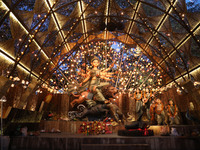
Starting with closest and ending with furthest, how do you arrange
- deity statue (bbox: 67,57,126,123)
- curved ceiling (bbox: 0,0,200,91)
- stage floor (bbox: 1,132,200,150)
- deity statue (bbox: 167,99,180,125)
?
stage floor (bbox: 1,132,200,150), curved ceiling (bbox: 0,0,200,91), deity statue (bbox: 167,99,180,125), deity statue (bbox: 67,57,126,123)

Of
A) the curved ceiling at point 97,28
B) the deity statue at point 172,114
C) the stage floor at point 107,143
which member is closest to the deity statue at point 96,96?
the curved ceiling at point 97,28

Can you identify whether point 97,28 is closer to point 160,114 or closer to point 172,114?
point 160,114

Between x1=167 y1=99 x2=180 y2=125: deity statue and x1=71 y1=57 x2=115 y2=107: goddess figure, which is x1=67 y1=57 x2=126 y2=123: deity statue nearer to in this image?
x1=71 y1=57 x2=115 y2=107: goddess figure

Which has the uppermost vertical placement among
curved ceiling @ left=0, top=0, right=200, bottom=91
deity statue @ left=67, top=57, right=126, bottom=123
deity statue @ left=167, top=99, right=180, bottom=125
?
curved ceiling @ left=0, top=0, right=200, bottom=91

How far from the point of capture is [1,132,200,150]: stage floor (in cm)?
553

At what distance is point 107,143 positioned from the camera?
231 inches

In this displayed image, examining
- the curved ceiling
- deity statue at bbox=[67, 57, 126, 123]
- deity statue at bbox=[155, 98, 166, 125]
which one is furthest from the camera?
deity statue at bbox=[67, 57, 126, 123]

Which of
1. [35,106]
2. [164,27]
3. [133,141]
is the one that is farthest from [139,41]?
[133,141]

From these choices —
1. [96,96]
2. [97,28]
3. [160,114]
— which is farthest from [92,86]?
[97,28]

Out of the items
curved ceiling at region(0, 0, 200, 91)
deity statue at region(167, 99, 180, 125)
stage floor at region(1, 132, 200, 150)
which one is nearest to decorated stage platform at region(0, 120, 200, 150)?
stage floor at region(1, 132, 200, 150)

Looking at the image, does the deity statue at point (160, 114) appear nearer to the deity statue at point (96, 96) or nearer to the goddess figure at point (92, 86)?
the deity statue at point (96, 96)

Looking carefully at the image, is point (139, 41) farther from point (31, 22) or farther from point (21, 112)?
point (21, 112)

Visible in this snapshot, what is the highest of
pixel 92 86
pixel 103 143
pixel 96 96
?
pixel 92 86

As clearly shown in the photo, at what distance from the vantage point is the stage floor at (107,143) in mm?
5531
